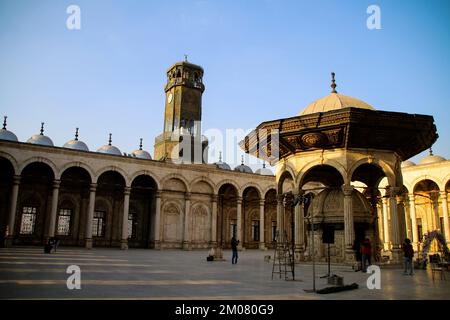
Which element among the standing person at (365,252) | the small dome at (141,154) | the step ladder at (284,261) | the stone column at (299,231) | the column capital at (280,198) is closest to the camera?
the step ladder at (284,261)

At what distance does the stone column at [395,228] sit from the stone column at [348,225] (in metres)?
1.63

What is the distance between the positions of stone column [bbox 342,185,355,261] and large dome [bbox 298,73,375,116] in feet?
10.1

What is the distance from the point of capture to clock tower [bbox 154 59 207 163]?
36625mm

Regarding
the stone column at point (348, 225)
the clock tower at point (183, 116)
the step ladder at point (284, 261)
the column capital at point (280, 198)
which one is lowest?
the step ladder at point (284, 261)

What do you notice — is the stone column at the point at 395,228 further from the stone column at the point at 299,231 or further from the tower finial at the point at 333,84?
the tower finial at the point at 333,84

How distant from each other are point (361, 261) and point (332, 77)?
7.66 m

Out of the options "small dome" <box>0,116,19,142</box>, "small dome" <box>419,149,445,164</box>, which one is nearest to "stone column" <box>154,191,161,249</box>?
"small dome" <box>0,116,19,142</box>

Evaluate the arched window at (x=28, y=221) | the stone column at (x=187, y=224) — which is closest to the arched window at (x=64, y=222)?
the arched window at (x=28, y=221)

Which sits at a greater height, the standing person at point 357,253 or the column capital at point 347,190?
the column capital at point 347,190

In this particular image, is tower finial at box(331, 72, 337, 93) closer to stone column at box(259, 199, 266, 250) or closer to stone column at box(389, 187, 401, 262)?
stone column at box(389, 187, 401, 262)

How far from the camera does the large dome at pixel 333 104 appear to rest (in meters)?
13.8

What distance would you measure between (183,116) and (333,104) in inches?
1020
